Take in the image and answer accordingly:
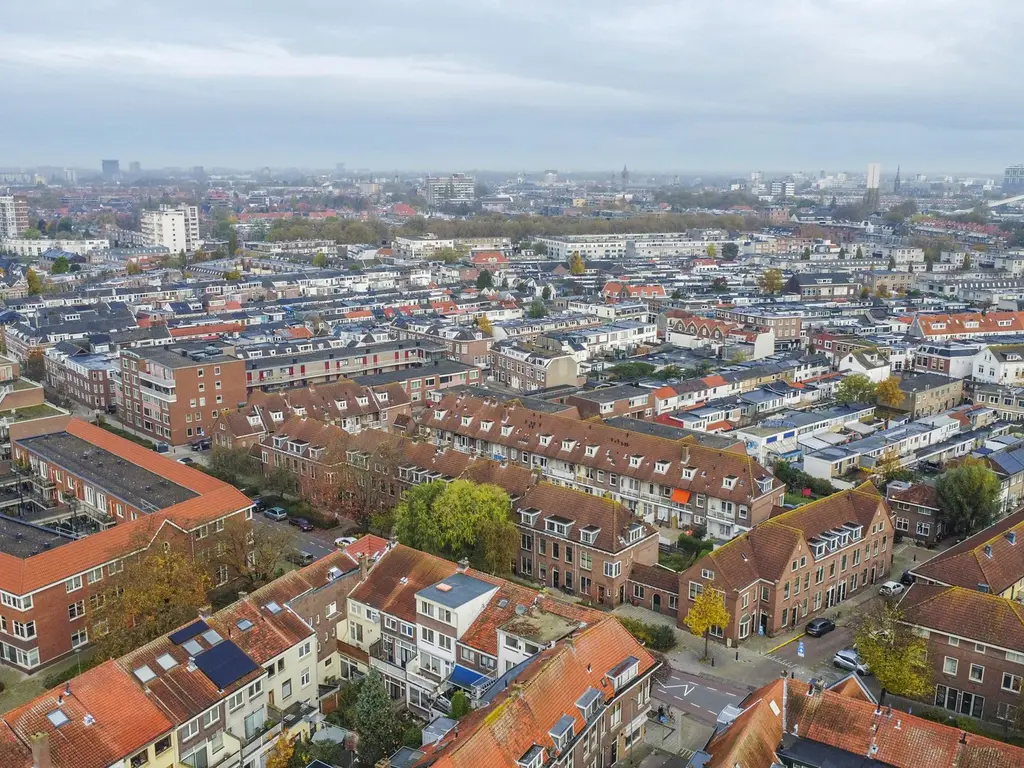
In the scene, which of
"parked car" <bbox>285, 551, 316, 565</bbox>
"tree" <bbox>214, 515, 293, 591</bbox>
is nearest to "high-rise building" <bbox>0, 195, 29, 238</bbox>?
"parked car" <bbox>285, 551, 316, 565</bbox>

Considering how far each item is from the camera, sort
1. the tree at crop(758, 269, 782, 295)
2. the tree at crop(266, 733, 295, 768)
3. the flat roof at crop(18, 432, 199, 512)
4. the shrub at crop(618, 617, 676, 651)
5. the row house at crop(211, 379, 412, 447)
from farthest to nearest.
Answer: the tree at crop(758, 269, 782, 295), the row house at crop(211, 379, 412, 447), the flat roof at crop(18, 432, 199, 512), the shrub at crop(618, 617, 676, 651), the tree at crop(266, 733, 295, 768)

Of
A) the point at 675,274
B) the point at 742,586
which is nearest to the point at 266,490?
the point at 742,586

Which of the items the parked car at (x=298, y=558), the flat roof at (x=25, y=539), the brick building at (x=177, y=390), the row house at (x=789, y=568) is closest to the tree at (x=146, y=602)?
the flat roof at (x=25, y=539)

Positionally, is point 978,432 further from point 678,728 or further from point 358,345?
point 358,345

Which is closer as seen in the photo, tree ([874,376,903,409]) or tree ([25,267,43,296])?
tree ([874,376,903,409])

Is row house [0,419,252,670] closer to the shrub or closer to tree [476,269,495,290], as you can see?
the shrub

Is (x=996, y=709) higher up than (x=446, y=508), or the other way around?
(x=446, y=508)
